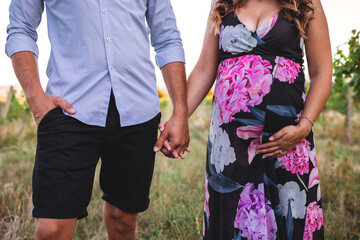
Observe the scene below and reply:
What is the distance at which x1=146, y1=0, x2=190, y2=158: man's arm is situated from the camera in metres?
2.00

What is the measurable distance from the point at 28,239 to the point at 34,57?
5.92 feet

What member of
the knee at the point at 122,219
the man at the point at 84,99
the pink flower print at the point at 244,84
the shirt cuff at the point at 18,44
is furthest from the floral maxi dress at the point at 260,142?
the shirt cuff at the point at 18,44

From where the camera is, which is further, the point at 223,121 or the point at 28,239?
the point at 28,239

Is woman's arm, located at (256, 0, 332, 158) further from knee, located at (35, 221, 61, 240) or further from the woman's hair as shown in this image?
knee, located at (35, 221, 61, 240)

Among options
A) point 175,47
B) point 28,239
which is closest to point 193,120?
point 28,239

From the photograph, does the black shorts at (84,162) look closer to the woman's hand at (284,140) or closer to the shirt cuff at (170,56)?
the shirt cuff at (170,56)

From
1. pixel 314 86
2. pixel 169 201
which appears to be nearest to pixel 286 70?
pixel 314 86

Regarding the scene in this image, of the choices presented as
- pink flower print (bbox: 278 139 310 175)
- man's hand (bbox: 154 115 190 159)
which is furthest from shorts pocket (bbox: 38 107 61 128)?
pink flower print (bbox: 278 139 310 175)

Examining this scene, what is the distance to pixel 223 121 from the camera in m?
1.80

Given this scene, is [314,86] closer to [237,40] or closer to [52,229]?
[237,40]

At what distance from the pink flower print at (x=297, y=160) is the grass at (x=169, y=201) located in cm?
137

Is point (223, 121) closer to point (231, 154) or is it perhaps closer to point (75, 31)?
point (231, 154)

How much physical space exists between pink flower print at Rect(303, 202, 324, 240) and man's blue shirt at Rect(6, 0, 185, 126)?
3.07 feet

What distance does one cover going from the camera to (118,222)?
2.14 metres
